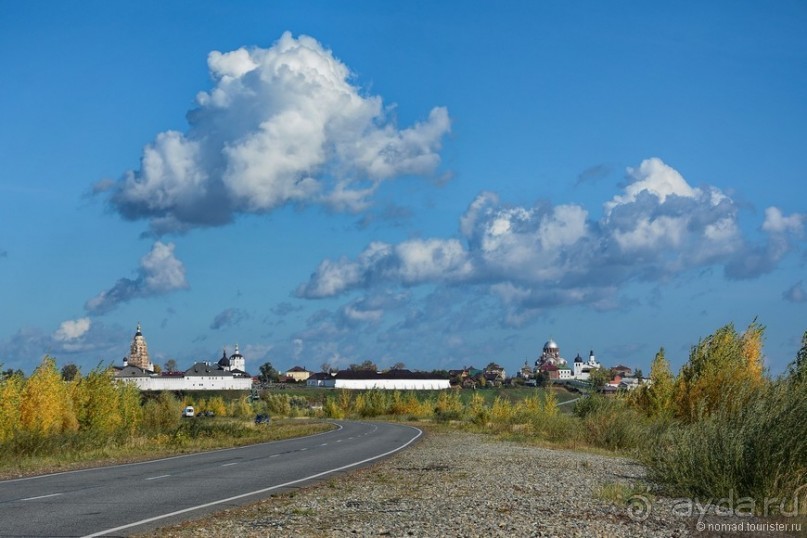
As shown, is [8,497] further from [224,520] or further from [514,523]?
[514,523]

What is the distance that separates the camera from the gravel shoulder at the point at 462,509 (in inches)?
507

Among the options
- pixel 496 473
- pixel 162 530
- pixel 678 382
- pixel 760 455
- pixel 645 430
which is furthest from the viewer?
pixel 678 382

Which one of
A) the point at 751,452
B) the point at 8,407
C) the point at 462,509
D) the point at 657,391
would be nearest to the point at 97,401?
the point at 8,407

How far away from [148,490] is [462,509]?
746cm

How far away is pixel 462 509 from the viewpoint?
49.5ft

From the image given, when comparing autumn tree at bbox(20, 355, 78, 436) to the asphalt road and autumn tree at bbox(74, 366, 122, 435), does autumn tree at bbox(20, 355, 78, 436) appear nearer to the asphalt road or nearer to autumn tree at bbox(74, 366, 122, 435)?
autumn tree at bbox(74, 366, 122, 435)

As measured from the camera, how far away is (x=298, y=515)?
1462cm

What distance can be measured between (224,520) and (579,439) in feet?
90.2

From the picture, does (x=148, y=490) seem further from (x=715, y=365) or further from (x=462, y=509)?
(x=715, y=365)

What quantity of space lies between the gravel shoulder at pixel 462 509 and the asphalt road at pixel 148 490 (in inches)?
38.1

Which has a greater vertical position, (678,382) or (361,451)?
(678,382)

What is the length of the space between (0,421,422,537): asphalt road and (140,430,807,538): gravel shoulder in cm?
97

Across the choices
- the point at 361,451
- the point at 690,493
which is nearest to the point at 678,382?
the point at 361,451

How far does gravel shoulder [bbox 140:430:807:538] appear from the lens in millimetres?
12867
